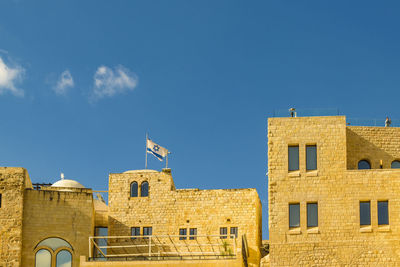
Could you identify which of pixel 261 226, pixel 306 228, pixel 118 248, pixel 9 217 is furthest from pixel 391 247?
pixel 9 217

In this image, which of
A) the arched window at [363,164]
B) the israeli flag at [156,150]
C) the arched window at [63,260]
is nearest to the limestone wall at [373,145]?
the arched window at [363,164]

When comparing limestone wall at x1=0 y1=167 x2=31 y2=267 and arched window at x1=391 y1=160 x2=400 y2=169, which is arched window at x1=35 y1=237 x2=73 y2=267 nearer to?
limestone wall at x1=0 y1=167 x2=31 y2=267

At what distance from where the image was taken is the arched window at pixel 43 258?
42.9 m

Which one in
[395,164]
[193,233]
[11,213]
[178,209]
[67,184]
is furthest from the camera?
[67,184]

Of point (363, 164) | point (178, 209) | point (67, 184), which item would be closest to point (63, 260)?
point (178, 209)

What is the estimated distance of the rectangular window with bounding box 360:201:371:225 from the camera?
128 feet

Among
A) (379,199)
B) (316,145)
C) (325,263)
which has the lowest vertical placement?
(325,263)

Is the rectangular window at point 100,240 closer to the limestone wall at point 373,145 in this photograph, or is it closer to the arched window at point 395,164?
the limestone wall at point 373,145

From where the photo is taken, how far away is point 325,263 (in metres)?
38.8

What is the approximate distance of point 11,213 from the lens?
42.8 meters

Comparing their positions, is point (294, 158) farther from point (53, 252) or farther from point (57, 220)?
point (53, 252)

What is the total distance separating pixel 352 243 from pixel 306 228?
240 centimetres

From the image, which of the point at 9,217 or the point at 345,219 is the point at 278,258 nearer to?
the point at 345,219

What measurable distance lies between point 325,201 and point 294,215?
174 cm
